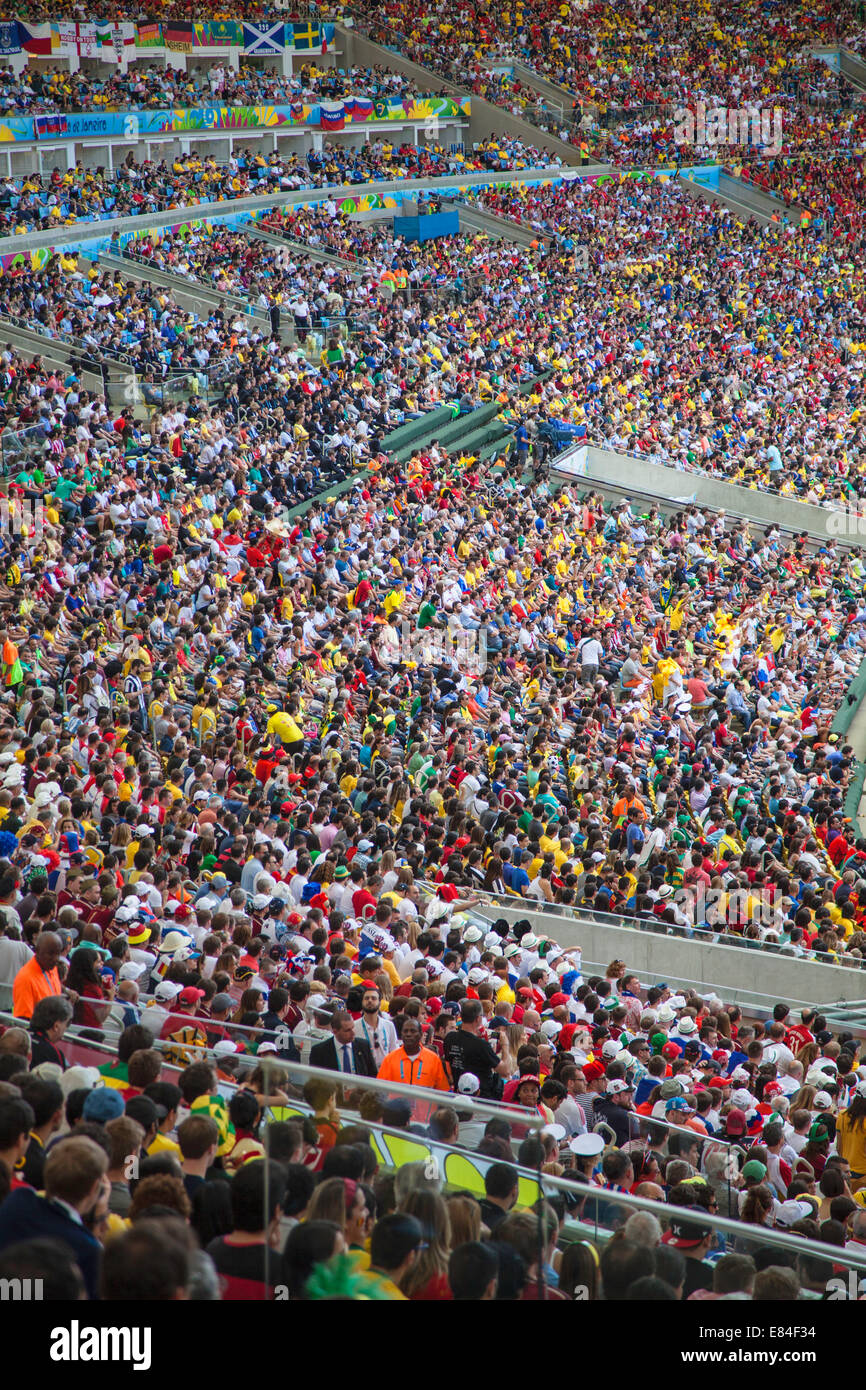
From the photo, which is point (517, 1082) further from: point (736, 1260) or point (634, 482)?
point (634, 482)

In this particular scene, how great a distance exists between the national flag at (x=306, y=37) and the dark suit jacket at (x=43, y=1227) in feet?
153

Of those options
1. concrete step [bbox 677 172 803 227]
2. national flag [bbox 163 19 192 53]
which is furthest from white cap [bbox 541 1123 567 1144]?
concrete step [bbox 677 172 803 227]

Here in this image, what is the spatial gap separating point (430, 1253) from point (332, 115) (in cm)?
4278

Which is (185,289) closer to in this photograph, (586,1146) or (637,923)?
(637,923)

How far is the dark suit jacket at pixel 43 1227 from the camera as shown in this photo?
3.41 metres

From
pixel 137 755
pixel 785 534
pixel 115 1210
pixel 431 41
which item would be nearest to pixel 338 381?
pixel 785 534

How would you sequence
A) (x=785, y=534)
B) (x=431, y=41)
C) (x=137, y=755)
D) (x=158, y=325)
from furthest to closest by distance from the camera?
(x=431, y=41)
(x=785, y=534)
(x=158, y=325)
(x=137, y=755)

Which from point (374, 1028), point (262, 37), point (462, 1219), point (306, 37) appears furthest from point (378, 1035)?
point (306, 37)

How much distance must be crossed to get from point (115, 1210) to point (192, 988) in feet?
9.09

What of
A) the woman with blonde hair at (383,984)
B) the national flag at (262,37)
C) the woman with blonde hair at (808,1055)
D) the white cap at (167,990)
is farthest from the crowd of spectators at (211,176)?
the woman with blonde hair at (808,1055)

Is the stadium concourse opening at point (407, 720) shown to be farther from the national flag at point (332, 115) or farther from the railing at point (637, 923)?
the national flag at point (332, 115)

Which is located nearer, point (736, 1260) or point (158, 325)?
point (736, 1260)

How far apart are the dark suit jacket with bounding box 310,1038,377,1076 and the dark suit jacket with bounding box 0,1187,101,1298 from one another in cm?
310

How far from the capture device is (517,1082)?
7152mm
